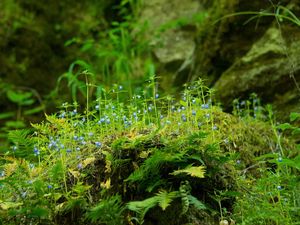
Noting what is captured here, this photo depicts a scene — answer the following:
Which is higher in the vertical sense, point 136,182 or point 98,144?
point 98,144

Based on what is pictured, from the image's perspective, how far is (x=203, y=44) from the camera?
20.6 feet

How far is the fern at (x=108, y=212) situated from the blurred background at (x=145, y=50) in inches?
71.6

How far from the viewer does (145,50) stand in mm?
8211

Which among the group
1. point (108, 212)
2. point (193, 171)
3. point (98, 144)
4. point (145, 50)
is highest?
point (145, 50)

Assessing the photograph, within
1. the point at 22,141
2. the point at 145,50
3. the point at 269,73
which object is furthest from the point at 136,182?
the point at 145,50

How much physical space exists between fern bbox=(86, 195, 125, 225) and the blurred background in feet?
5.96

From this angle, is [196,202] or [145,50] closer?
[196,202]

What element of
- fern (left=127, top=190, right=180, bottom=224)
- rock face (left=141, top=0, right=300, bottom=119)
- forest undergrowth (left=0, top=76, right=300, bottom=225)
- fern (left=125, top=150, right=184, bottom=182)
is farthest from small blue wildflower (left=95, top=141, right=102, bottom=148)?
rock face (left=141, top=0, right=300, bottom=119)

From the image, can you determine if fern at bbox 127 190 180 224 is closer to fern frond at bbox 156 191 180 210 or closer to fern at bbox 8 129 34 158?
fern frond at bbox 156 191 180 210

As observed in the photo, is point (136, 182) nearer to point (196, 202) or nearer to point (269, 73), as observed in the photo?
point (196, 202)

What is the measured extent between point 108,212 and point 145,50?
5.66m

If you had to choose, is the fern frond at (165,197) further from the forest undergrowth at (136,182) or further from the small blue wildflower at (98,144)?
the small blue wildflower at (98,144)

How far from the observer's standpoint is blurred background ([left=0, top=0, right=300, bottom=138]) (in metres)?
5.48

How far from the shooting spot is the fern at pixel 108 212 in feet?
8.87
